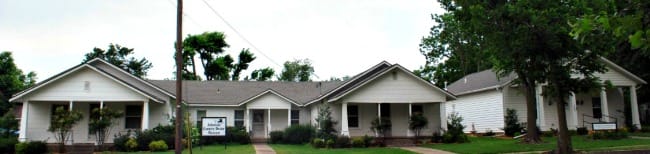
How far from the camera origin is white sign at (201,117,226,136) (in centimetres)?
2317

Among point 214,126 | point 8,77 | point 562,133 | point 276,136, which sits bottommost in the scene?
point 276,136

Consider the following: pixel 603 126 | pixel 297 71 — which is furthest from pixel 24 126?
pixel 297 71

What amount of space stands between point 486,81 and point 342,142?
12.7 m

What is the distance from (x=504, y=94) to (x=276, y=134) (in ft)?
42.1

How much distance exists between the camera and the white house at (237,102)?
25953mm

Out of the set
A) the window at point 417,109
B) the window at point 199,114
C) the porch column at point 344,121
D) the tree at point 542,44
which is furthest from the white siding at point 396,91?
the window at point 199,114

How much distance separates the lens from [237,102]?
102 feet

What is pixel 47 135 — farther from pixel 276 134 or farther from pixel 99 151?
pixel 276 134

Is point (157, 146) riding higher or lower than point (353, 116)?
lower

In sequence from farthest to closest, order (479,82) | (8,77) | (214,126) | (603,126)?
(8,77), (479,82), (603,126), (214,126)

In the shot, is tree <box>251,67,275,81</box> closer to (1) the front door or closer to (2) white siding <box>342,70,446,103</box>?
(1) the front door

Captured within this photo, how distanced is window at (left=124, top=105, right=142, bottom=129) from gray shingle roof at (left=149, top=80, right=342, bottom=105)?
9.58 ft

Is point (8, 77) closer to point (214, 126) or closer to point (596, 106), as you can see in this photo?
point (214, 126)

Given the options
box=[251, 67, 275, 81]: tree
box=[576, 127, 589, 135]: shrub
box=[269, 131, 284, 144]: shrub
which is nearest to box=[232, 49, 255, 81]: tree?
box=[251, 67, 275, 81]: tree
